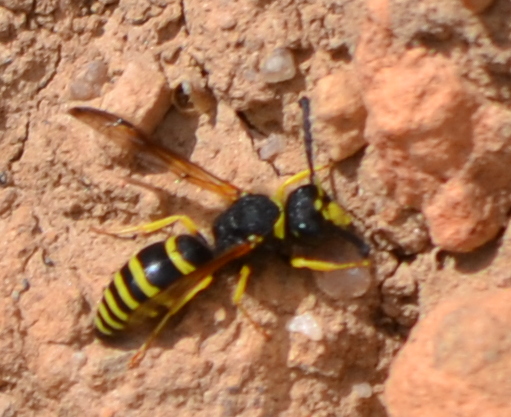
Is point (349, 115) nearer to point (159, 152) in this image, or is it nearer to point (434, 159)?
point (434, 159)

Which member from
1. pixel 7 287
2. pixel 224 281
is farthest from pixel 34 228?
pixel 224 281

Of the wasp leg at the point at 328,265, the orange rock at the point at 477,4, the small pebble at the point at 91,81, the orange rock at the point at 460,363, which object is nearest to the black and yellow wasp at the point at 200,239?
the wasp leg at the point at 328,265

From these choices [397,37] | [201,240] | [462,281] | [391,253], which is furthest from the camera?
[201,240]

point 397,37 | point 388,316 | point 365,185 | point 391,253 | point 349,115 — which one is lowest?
point 388,316

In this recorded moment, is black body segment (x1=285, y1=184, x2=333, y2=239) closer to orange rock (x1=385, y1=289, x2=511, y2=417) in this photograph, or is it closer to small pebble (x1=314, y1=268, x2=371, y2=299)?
small pebble (x1=314, y1=268, x2=371, y2=299)

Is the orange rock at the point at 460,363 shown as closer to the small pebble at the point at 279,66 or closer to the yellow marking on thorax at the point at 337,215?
the yellow marking on thorax at the point at 337,215

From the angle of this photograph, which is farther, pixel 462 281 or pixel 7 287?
pixel 7 287
